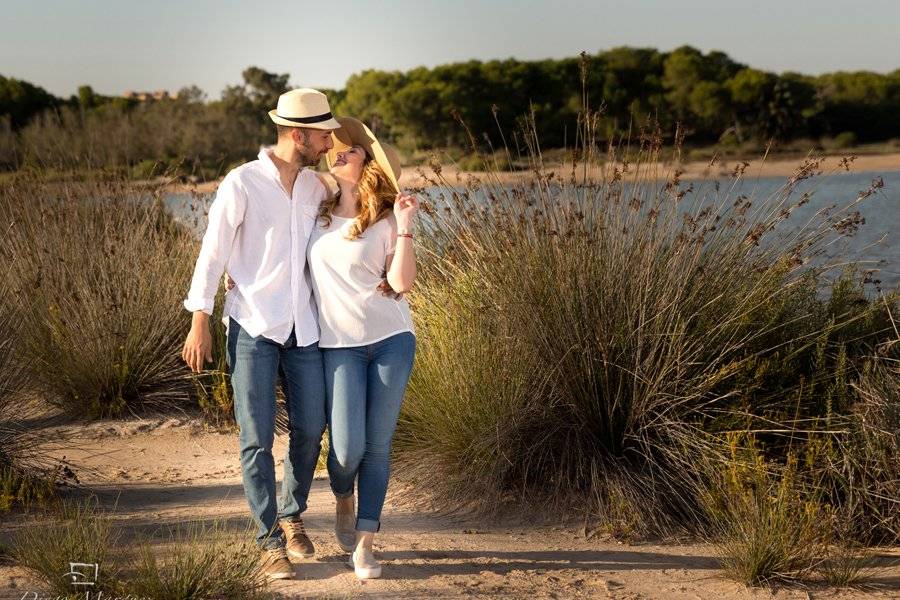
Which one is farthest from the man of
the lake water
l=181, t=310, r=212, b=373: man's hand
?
the lake water

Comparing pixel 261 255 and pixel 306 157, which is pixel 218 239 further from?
pixel 306 157

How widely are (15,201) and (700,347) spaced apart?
6204mm

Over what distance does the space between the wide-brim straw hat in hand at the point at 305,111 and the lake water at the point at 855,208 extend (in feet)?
8.61

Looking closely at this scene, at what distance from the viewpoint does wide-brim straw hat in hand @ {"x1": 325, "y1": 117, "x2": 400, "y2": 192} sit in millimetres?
4293

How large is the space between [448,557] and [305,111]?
6.83 ft

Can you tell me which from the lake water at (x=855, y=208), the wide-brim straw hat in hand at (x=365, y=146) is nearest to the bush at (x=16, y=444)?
the wide-brim straw hat in hand at (x=365, y=146)

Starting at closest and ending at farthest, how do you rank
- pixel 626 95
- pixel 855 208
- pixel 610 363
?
pixel 610 363, pixel 855 208, pixel 626 95

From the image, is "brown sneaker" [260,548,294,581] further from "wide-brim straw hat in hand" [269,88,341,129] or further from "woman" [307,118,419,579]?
"wide-brim straw hat in hand" [269,88,341,129]

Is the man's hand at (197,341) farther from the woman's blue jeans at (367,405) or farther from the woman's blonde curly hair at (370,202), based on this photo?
the woman's blonde curly hair at (370,202)

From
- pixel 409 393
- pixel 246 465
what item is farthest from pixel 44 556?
pixel 409 393

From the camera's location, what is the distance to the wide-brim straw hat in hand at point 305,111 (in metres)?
4.23

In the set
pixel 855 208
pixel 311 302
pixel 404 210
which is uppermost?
pixel 404 210

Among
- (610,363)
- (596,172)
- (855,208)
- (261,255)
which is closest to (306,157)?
(261,255)

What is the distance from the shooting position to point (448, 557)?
4.87 meters
